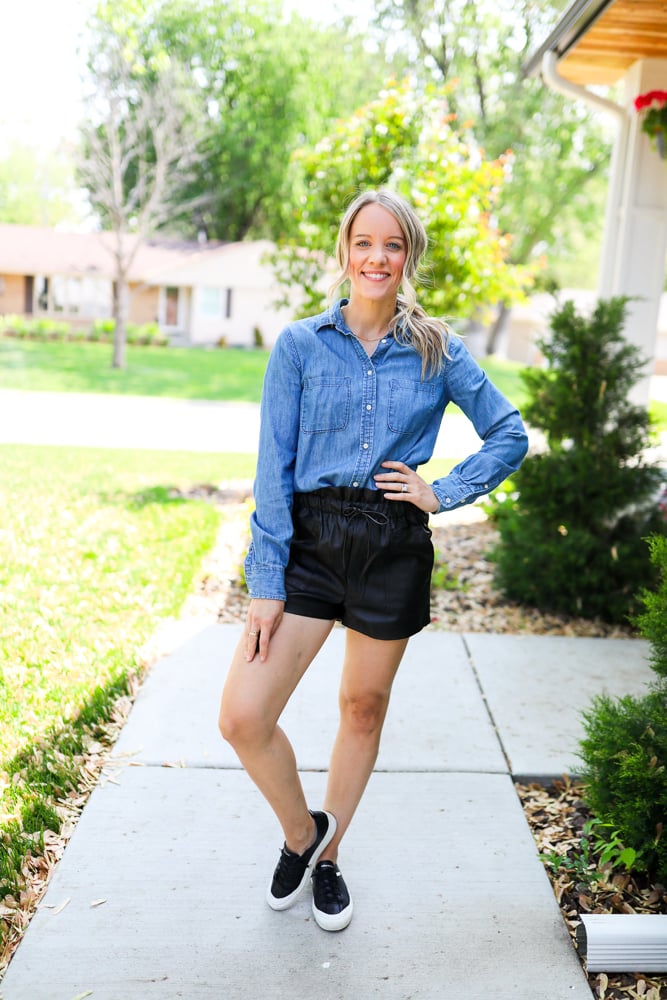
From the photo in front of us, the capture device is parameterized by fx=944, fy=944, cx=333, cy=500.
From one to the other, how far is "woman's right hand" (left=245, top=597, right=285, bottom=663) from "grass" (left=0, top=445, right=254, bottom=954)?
1.05 metres

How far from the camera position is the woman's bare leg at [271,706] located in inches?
92.5

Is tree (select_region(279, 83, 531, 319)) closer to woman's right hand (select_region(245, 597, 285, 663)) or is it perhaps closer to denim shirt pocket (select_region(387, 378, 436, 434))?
denim shirt pocket (select_region(387, 378, 436, 434))

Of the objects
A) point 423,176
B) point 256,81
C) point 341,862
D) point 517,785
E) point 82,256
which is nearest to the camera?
point 341,862

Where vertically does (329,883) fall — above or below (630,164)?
below

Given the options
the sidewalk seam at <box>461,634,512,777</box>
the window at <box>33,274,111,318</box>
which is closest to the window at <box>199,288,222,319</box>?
the window at <box>33,274,111,318</box>

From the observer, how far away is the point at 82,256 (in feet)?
121

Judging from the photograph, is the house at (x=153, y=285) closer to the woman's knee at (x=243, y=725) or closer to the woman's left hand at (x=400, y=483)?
the woman's left hand at (x=400, y=483)

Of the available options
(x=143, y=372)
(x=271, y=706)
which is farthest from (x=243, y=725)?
(x=143, y=372)

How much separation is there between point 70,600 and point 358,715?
9.58ft

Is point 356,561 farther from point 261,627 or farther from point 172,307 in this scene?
point 172,307

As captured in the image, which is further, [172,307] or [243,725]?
[172,307]

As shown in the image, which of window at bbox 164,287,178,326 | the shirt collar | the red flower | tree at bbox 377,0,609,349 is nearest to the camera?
the shirt collar

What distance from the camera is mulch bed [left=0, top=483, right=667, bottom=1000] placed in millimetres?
2645

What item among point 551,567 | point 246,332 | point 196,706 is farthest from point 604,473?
point 246,332
